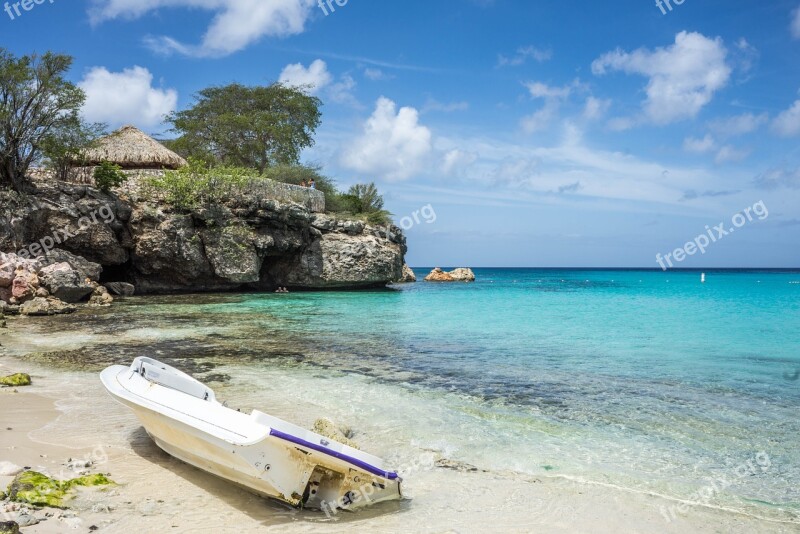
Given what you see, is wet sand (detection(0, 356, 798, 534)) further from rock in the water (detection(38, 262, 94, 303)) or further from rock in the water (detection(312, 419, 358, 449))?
rock in the water (detection(38, 262, 94, 303))

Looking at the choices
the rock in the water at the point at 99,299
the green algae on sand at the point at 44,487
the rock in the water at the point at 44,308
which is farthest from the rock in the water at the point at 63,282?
the green algae on sand at the point at 44,487

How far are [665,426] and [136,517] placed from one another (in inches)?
237

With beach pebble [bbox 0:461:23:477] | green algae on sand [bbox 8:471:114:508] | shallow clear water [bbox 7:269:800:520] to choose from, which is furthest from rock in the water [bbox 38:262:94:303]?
green algae on sand [bbox 8:471:114:508]

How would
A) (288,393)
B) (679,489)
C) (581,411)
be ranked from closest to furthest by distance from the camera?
(679,489) < (581,411) < (288,393)

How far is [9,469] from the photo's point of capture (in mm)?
4555

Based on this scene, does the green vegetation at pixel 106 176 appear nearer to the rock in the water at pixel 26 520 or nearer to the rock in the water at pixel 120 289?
the rock in the water at pixel 120 289

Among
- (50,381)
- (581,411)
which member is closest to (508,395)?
(581,411)

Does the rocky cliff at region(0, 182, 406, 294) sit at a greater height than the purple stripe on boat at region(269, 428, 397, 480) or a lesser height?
greater

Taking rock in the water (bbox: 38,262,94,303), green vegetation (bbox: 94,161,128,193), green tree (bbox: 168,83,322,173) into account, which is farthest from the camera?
green tree (bbox: 168,83,322,173)

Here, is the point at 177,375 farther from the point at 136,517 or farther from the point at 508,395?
the point at 508,395

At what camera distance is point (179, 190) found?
84.5 ft

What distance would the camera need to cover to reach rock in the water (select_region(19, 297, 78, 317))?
17.0 metres

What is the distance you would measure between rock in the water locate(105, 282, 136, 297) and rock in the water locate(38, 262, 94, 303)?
15.9ft

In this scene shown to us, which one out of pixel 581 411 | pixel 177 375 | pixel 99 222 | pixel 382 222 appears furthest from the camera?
pixel 382 222
